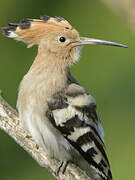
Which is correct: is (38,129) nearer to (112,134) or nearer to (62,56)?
(62,56)

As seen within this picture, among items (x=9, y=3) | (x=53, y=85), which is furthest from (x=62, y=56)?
(x=9, y=3)

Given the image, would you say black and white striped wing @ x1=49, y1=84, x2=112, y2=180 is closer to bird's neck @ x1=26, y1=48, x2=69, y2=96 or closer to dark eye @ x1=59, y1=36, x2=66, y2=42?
bird's neck @ x1=26, y1=48, x2=69, y2=96

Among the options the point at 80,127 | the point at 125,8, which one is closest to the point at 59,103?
the point at 80,127

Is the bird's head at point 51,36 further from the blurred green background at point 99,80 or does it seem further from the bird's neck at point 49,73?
the blurred green background at point 99,80

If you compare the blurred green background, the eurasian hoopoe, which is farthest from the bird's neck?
the blurred green background

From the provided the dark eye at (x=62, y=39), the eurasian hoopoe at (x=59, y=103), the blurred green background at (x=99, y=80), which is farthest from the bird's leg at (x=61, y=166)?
the blurred green background at (x=99, y=80)

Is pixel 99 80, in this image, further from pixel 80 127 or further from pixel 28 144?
pixel 28 144
